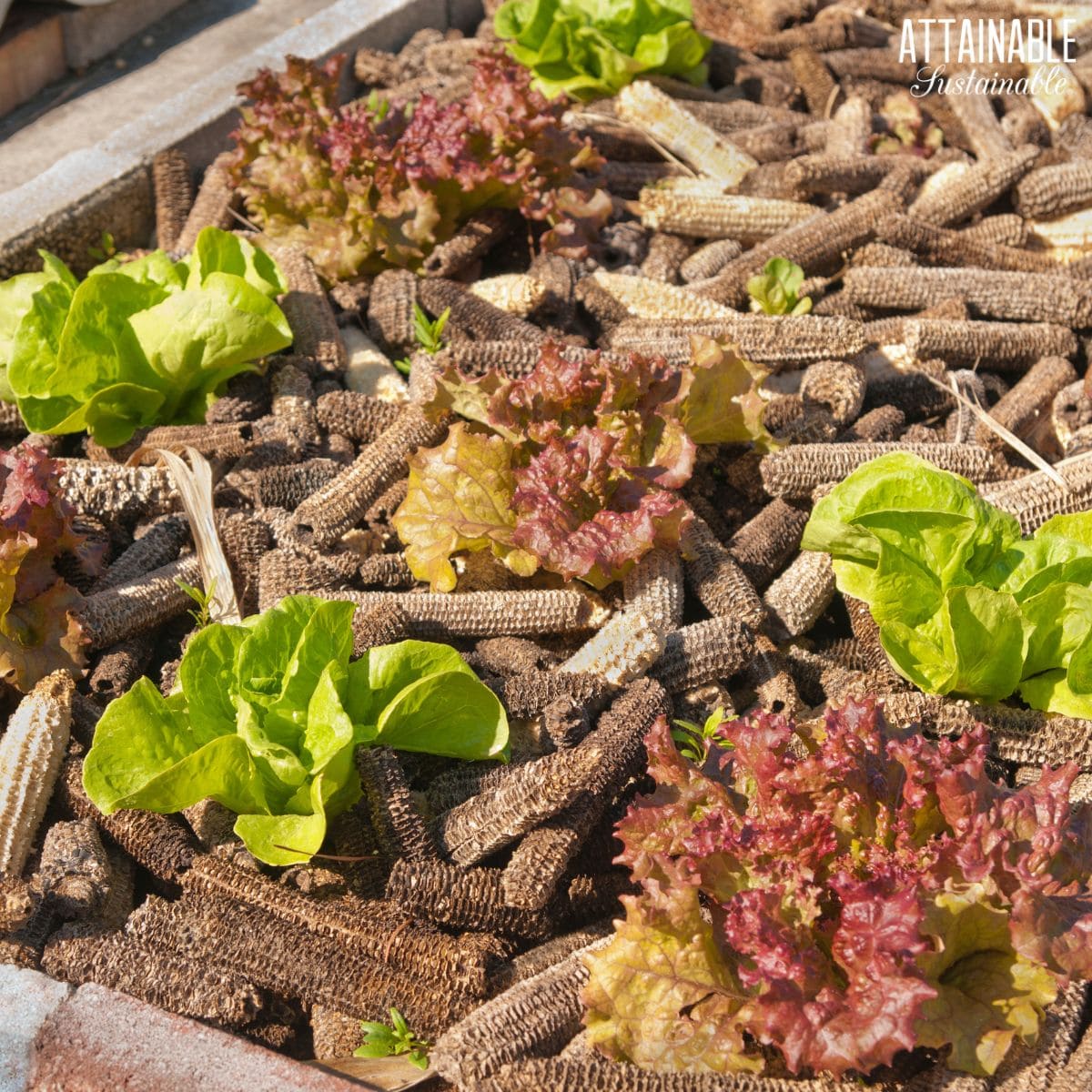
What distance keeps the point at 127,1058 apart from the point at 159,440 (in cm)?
232

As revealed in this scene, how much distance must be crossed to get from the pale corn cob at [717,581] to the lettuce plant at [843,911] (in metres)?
0.85

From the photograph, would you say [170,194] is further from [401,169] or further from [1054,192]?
[1054,192]

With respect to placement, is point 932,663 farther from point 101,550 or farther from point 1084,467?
point 101,550

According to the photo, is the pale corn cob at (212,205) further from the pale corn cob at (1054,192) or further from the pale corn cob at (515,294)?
the pale corn cob at (1054,192)

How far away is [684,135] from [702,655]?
3484mm

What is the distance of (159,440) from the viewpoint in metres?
4.48

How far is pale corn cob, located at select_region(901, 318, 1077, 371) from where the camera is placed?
16.3 ft

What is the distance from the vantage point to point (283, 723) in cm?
334

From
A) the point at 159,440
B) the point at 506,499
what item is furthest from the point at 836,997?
the point at 159,440

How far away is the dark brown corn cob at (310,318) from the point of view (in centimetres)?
499

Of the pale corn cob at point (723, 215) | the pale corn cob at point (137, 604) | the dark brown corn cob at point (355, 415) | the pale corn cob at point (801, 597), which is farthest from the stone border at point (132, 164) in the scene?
the pale corn cob at point (801, 597)

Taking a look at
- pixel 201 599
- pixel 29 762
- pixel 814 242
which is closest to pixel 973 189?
pixel 814 242

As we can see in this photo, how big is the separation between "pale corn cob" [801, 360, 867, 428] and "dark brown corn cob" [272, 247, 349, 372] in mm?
1894

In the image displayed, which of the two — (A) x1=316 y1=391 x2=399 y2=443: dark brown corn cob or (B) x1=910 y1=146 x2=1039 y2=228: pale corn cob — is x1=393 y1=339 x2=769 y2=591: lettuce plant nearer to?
(A) x1=316 y1=391 x2=399 y2=443: dark brown corn cob
